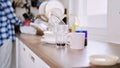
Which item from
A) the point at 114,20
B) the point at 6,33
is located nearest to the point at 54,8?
the point at 6,33

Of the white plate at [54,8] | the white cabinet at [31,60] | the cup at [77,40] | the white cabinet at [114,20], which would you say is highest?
the white plate at [54,8]

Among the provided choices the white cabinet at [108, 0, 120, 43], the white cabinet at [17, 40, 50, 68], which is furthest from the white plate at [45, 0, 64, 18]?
the white cabinet at [108, 0, 120, 43]

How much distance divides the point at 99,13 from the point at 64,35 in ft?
2.26

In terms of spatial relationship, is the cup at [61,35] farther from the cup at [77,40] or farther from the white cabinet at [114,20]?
the white cabinet at [114,20]

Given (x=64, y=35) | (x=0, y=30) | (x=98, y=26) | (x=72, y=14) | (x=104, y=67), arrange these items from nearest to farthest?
(x=104, y=67), (x=64, y=35), (x=98, y=26), (x=0, y=30), (x=72, y=14)

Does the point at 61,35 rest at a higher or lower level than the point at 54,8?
lower

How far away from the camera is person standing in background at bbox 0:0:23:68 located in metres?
1.98

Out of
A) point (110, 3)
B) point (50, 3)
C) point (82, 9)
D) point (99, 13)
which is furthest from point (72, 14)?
point (110, 3)

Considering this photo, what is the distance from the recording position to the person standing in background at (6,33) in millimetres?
1982

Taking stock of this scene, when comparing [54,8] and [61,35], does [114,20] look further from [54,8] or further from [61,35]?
[54,8]

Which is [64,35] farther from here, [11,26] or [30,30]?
[11,26]

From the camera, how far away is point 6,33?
6.61 ft

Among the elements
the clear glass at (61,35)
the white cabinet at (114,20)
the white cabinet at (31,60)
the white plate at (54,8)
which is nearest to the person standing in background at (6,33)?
the white plate at (54,8)

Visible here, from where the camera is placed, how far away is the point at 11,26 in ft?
7.04
